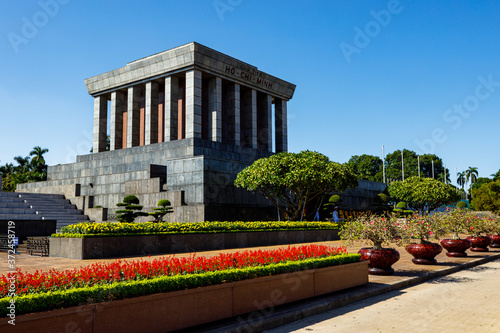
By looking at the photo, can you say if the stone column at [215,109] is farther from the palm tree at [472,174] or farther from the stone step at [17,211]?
the palm tree at [472,174]

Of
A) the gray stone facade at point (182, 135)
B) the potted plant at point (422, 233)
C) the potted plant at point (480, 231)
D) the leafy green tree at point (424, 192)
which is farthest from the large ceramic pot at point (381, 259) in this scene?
the leafy green tree at point (424, 192)

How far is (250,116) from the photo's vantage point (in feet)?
141

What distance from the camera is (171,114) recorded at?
36.9 meters

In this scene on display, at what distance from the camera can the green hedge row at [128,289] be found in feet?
18.1

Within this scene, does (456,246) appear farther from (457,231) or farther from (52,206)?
(52,206)

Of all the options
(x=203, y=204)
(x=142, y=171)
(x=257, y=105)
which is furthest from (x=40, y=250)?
(x=257, y=105)

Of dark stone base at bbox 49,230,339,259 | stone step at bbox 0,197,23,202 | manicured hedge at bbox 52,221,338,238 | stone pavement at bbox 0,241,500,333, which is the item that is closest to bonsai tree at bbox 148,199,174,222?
manicured hedge at bbox 52,221,338,238

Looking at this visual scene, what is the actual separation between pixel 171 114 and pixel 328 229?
18235 mm

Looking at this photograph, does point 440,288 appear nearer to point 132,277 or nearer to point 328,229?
point 132,277

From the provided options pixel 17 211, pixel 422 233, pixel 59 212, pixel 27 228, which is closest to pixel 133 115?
pixel 59 212

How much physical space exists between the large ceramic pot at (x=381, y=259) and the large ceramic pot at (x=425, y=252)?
3310mm

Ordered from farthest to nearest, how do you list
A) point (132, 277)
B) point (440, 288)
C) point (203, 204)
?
point (203, 204) → point (440, 288) → point (132, 277)

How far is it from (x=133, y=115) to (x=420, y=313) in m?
36.6

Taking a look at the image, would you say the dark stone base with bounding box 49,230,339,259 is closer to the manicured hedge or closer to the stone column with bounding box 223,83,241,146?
the manicured hedge
